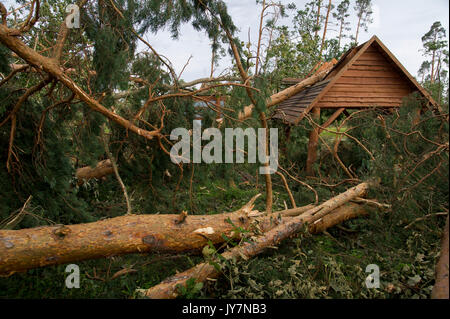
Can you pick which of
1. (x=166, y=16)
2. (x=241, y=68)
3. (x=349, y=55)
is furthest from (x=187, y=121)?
(x=349, y=55)

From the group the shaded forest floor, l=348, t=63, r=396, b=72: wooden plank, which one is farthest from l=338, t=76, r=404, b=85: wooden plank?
the shaded forest floor

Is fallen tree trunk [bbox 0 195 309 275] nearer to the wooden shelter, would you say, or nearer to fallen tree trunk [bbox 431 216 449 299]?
fallen tree trunk [bbox 431 216 449 299]

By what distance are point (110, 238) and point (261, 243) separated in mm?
1765

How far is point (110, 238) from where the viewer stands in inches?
109

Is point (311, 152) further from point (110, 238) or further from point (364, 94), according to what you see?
point (110, 238)

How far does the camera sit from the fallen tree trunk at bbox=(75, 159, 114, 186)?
15.9 feet

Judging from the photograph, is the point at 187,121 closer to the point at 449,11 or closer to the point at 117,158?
the point at 117,158

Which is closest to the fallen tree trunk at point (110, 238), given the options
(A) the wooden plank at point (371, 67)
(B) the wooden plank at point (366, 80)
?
(B) the wooden plank at point (366, 80)

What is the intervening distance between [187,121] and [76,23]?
1.99m

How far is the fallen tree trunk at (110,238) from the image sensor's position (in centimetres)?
241

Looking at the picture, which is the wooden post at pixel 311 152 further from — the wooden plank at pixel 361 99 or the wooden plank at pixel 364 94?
the wooden plank at pixel 364 94

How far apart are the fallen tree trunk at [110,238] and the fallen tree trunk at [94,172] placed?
2204 mm

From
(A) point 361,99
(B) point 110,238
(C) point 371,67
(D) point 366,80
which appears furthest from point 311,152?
(B) point 110,238

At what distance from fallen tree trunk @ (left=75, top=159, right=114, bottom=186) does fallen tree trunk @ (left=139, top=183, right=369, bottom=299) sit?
116 inches
